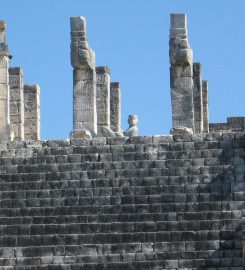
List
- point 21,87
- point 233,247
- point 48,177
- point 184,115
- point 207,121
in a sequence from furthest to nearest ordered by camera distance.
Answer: point 207,121, point 21,87, point 184,115, point 48,177, point 233,247

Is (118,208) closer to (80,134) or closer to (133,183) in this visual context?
(133,183)

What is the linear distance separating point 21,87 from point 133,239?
11.1 meters

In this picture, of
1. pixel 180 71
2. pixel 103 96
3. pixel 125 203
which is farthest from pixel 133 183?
pixel 103 96

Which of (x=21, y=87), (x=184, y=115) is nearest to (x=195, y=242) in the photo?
(x=184, y=115)

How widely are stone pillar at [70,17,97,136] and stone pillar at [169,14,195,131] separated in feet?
7.04

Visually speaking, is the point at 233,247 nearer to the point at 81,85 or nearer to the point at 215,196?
the point at 215,196

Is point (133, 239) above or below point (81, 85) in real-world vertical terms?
below

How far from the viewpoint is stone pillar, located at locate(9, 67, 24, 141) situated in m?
48.8

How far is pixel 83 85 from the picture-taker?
151ft

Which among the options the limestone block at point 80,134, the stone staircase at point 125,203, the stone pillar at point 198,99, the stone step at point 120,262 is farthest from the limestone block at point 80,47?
the stone step at point 120,262

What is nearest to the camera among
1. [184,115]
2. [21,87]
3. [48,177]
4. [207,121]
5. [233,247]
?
[233,247]

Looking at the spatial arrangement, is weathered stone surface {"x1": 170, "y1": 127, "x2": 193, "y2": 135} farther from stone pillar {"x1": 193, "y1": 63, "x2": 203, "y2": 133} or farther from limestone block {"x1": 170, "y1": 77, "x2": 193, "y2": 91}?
stone pillar {"x1": 193, "y1": 63, "x2": 203, "y2": 133}

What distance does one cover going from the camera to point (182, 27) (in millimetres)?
45656

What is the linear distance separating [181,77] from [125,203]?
6.21 metres
